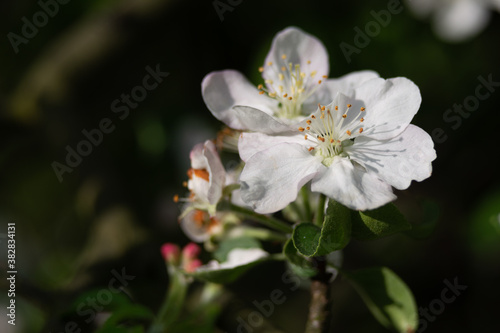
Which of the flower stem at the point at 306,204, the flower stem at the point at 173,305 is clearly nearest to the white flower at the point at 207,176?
the flower stem at the point at 306,204

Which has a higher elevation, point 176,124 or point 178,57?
point 178,57

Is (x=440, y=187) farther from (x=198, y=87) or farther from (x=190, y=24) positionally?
(x=190, y=24)

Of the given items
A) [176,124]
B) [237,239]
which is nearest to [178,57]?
[176,124]

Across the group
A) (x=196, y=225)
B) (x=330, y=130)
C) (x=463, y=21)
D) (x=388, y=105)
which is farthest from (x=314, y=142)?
(x=463, y=21)

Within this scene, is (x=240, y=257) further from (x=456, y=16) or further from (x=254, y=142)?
(x=456, y=16)

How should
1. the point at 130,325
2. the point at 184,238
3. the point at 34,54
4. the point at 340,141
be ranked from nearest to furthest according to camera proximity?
the point at 340,141, the point at 130,325, the point at 184,238, the point at 34,54

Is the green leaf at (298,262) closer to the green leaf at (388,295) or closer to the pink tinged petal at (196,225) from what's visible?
the green leaf at (388,295)

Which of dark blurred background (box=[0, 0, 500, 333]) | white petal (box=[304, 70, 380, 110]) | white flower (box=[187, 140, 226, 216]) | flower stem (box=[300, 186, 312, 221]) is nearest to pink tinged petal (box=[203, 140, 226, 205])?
white flower (box=[187, 140, 226, 216])
